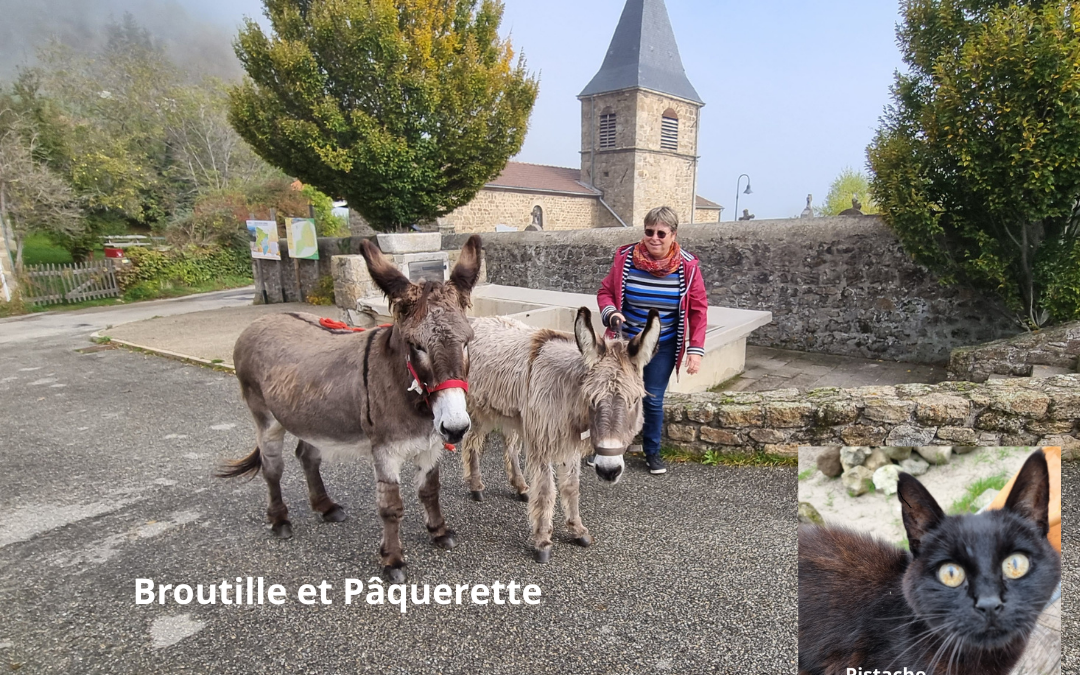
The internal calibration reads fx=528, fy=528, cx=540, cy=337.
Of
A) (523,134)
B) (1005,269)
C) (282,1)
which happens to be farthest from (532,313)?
(282,1)

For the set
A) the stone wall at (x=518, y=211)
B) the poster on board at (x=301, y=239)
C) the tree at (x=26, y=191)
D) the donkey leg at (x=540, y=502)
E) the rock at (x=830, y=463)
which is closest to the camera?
the rock at (x=830, y=463)

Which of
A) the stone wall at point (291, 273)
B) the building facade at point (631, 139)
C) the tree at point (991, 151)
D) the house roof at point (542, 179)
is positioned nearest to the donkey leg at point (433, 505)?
the tree at point (991, 151)

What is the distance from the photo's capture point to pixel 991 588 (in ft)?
3.52

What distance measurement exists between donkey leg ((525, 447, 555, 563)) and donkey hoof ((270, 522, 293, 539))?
1720 millimetres

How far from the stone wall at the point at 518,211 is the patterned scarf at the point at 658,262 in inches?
889

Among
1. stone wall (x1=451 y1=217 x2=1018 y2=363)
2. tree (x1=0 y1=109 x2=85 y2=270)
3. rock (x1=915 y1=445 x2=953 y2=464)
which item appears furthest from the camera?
tree (x1=0 y1=109 x2=85 y2=270)

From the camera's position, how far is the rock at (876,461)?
1.25 m

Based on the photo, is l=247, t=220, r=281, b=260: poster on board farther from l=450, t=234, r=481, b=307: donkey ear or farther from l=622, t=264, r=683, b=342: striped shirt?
l=450, t=234, r=481, b=307: donkey ear

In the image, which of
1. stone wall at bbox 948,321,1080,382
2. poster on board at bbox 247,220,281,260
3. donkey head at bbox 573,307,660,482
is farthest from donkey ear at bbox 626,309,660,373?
poster on board at bbox 247,220,281,260

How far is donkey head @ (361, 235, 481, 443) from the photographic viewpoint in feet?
8.38

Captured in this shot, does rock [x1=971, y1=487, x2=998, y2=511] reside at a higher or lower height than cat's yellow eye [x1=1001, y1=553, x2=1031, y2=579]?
higher

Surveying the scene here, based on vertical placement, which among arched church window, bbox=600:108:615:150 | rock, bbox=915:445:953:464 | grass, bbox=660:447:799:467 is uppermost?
arched church window, bbox=600:108:615:150

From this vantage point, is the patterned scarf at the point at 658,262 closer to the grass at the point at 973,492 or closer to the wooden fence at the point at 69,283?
the grass at the point at 973,492

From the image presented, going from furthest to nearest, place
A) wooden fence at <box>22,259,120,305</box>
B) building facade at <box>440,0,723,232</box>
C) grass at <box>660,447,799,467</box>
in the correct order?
building facade at <box>440,0,723,232</box> → wooden fence at <box>22,259,120,305</box> → grass at <box>660,447,799,467</box>
